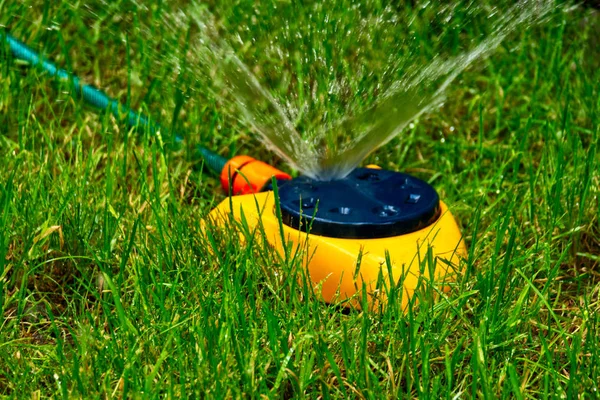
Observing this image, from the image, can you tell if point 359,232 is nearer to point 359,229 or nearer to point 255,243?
point 359,229

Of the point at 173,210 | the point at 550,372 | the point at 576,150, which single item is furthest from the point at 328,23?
the point at 550,372

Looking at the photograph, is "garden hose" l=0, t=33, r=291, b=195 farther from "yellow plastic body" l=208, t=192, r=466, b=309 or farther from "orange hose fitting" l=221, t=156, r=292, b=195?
"yellow plastic body" l=208, t=192, r=466, b=309

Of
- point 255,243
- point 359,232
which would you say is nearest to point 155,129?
point 255,243

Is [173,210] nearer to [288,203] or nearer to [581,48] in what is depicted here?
[288,203]

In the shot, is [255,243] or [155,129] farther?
[155,129]

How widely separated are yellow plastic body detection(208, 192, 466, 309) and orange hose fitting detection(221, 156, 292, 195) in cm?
24

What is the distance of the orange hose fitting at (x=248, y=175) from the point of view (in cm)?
190

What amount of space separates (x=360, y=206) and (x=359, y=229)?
2.7 inches

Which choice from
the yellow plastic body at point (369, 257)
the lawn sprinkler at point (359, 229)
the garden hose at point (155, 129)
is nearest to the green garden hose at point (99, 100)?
the garden hose at point (155, 129)

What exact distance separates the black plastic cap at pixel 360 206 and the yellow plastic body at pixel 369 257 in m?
0.02

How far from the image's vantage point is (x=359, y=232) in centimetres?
159

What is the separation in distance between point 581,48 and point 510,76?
0.26 meters

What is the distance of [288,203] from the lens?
165 centimetres

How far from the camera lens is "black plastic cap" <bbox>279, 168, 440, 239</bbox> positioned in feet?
5.23
